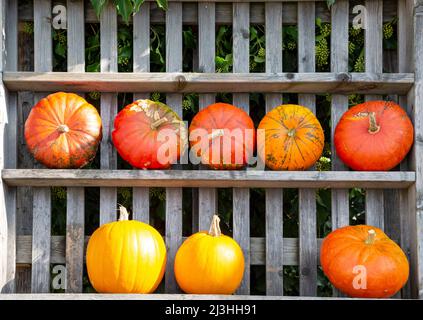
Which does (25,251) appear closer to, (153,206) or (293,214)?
(153,206)

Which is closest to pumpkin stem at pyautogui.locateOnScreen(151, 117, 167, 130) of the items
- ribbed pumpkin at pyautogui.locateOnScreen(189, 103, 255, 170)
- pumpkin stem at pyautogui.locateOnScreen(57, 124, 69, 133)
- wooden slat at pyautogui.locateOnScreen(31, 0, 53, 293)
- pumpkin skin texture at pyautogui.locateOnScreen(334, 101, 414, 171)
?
ribbed pumpkin at pyautogui.locateOnScreen(189, 103, 255, 170)

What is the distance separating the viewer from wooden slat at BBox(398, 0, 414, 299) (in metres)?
2.63

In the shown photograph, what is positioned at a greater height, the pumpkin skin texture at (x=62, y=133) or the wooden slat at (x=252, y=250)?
the pumpkin skin texture at (x=62, y=133)

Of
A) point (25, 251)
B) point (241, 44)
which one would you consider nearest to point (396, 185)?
point (241, 44)

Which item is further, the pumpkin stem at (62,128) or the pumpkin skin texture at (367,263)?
the pumpkin stem at (62,128)

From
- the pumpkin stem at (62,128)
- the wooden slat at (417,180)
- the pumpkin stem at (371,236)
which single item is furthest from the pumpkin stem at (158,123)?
the wooden slat at (417,180)

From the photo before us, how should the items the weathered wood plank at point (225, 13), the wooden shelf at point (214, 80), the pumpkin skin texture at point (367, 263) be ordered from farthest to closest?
1. the weathered wood plank at point (225, 13)
2. the wooden shelf at point (214, 80)
3. the pumpkin skin texture at point (367, 263)

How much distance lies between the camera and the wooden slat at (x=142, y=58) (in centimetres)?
268

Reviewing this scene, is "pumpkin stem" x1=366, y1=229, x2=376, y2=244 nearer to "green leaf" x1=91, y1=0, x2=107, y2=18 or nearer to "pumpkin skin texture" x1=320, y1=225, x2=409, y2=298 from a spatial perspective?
"pumpkin skin texture" x1=320, y1=225, x2=409, y2=298

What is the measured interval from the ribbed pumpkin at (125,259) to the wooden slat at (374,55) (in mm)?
919

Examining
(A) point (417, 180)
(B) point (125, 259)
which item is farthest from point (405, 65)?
(B) point (125, 259)

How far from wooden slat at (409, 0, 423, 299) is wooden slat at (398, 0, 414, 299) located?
1.5 inches

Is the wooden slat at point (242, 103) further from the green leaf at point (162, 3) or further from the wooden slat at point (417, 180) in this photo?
the wooden slat at point (417, 180)

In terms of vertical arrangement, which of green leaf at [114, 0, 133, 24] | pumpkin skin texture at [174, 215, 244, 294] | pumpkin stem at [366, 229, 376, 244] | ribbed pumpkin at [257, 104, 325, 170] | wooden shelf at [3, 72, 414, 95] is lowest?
pumpkin skin texture at [174, 215, 244, 294]
